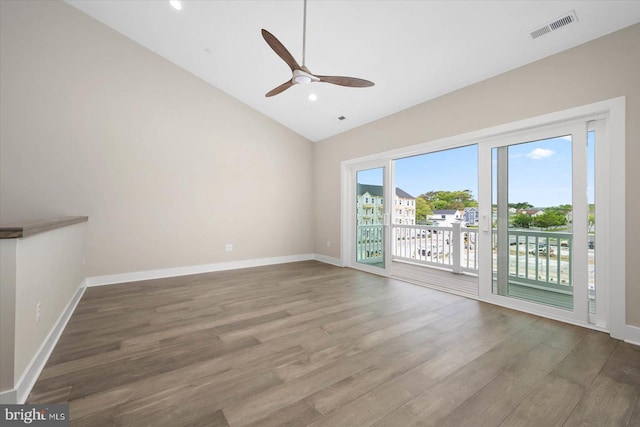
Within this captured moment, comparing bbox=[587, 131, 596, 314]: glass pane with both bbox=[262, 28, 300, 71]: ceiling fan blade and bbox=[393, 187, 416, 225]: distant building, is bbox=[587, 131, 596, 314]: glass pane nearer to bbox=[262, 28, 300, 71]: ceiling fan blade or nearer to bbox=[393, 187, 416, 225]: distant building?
bbox=[262, 28, 300, 71]: ceiling fan blade

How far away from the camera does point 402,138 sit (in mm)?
4242

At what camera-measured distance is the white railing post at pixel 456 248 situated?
512cm

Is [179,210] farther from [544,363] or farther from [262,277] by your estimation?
[544,363]

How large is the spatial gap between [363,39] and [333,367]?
135 inches

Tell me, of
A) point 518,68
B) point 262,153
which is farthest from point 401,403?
point 262,153

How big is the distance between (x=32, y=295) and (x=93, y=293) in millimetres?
2180

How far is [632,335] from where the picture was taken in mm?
2258

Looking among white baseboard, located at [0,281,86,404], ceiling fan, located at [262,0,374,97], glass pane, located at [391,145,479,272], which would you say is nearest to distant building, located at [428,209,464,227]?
glass pane, located at [391,145,479,272]

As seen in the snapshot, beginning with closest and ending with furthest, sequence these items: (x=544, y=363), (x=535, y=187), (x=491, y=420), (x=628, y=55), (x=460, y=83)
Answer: (x=491, y=420), (x=544, y=363), (x=628, y=55), (x=535, y=187), (x=460, y=83)

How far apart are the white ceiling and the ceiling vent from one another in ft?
0.15

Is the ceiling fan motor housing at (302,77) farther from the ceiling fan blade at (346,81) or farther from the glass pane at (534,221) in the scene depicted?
the glass pane at (534,221)

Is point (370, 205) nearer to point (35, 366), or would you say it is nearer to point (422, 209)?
point (35, 366)

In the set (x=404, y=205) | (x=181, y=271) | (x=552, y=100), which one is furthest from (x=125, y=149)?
(x=404, y=205)

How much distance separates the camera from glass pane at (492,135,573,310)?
9.06 ft
